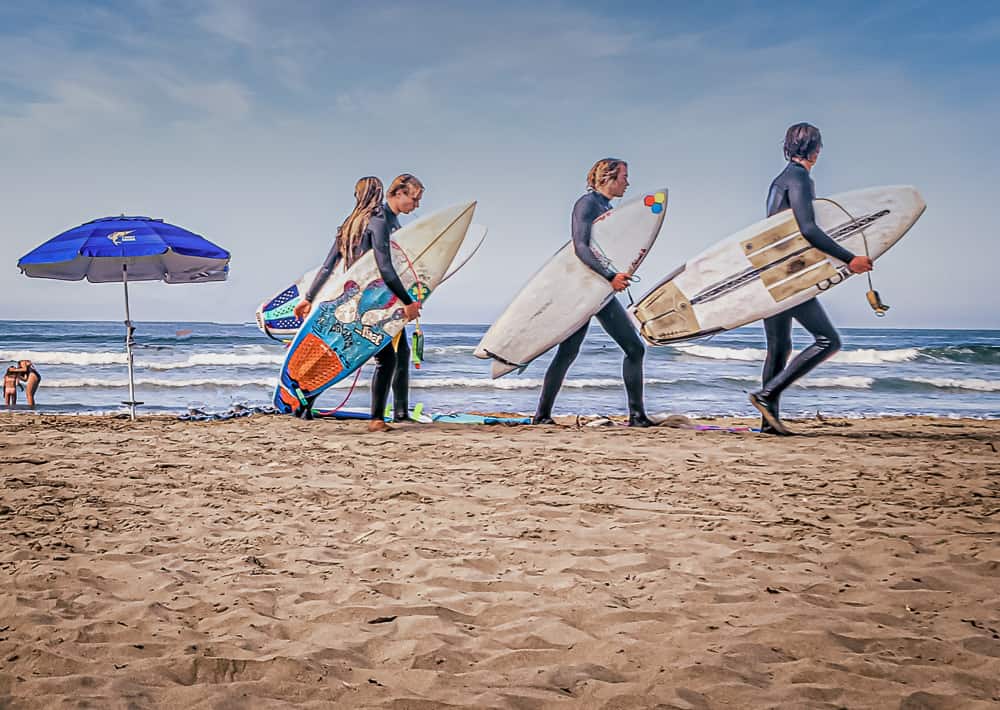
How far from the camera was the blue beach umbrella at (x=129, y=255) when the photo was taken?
22.9ft

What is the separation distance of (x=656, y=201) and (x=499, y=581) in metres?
4.67

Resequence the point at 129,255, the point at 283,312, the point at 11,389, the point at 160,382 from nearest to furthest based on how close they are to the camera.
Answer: the point at 129,255
the point at 283,312
the point at 11,389
the point at 160,382

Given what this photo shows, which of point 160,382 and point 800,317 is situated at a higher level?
point 800,317

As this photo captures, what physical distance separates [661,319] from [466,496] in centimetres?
307

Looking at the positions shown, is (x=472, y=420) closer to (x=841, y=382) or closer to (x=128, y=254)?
(x=128, y=254)

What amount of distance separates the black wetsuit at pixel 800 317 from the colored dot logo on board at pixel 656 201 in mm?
886

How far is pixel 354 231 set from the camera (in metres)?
7.02

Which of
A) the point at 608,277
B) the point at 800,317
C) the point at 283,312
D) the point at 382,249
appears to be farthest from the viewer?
the point at 283,312

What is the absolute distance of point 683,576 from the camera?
304 cm

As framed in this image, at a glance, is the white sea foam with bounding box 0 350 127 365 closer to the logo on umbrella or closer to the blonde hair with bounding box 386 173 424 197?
the logo on umbrella

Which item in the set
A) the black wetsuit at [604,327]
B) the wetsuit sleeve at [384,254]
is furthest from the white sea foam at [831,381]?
the wetsuit sleeve at [384,254]

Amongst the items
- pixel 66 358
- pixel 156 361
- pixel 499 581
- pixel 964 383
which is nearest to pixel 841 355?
pixel 964 383

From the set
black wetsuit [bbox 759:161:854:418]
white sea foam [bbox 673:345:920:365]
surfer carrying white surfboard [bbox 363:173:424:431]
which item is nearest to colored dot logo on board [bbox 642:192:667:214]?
black wetsuit [bbox 759:161:854:418]

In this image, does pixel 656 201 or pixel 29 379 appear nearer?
pixel 656 201
